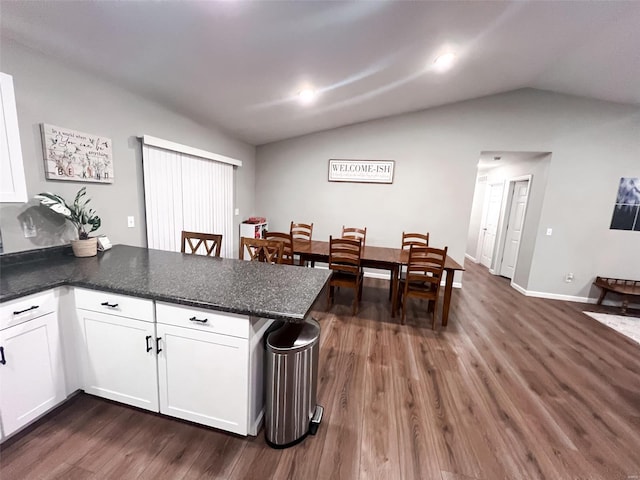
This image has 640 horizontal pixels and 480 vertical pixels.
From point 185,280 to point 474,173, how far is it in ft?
15.2

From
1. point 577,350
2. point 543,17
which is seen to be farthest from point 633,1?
point 577,350

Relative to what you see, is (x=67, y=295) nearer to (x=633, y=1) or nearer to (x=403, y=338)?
(x=403, y=338)

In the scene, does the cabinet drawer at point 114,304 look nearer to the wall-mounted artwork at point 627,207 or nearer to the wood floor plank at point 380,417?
the wood floor plank at point 380,417

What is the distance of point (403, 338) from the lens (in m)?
2.81

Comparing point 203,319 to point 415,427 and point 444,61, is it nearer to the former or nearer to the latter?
point 415,427

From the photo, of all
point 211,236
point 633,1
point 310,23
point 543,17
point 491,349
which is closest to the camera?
point 310,23

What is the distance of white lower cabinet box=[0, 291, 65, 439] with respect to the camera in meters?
1.36

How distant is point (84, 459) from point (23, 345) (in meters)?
0.70

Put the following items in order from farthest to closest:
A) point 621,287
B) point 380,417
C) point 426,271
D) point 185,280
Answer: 1. point 621,287
2. point 426,271
3. point 380,417
4. point 185,280

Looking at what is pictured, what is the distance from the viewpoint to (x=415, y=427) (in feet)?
5.60

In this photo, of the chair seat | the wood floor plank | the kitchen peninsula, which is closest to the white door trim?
the chair seat

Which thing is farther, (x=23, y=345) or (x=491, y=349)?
(x=491, y=349)

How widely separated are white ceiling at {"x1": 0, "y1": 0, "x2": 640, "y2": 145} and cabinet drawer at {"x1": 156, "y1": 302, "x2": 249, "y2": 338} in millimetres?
1768

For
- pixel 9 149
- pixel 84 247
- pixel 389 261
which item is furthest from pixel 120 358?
pixel 389 261
